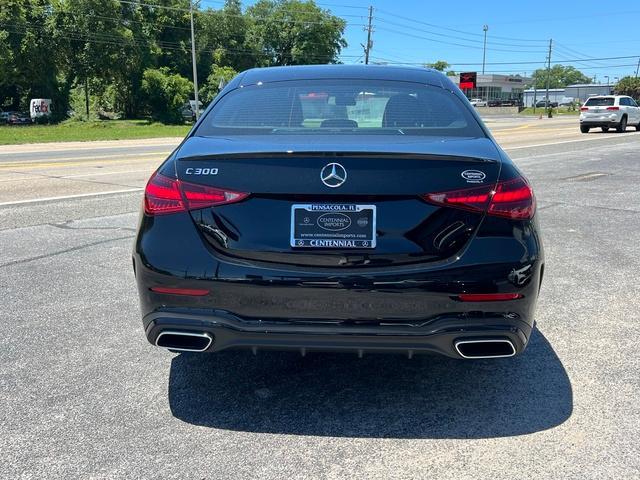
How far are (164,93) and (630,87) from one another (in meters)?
95.5

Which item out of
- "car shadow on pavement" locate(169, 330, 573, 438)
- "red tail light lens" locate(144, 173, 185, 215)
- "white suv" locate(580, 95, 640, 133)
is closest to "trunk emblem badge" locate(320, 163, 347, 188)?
"red tail light lens" locate(144, 173, 185, 215)

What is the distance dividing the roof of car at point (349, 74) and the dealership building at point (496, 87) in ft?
380

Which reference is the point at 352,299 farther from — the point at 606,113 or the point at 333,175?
the point at 606,113

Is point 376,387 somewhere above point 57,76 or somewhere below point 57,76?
below

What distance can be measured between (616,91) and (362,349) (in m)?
136

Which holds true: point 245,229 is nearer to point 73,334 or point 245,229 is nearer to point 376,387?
point 376,387

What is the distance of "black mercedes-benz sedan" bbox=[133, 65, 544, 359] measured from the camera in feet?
8.52

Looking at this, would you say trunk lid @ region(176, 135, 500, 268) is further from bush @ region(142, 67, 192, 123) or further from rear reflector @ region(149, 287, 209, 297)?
bush @ region(142, 67, 192, 123)

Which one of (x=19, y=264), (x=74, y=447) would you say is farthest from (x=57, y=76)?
(x=74, y=447)

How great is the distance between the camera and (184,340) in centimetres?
276

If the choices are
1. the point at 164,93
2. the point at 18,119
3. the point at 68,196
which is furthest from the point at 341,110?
the point at 164,93

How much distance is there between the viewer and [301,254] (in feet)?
8.59

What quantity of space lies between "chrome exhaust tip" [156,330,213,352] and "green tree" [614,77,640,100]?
12762cm

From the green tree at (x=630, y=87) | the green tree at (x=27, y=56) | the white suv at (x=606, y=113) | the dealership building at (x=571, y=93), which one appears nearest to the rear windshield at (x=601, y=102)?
the white suv at (x=606, y=113)
